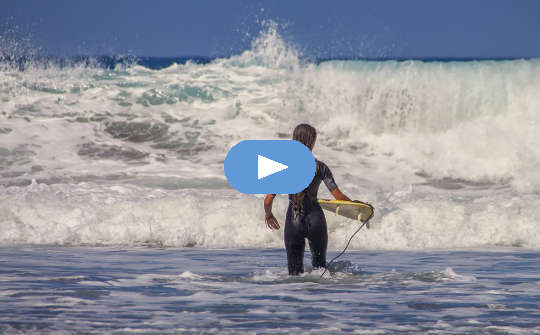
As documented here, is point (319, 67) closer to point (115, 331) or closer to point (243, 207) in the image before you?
point (243, 207)

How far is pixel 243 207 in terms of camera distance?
38.8ft

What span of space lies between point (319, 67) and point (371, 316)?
58.2ft

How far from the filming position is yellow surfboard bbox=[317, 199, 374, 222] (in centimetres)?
651

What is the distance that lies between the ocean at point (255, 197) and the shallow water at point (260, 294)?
3 centimetres

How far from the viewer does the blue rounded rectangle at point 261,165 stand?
229 inches

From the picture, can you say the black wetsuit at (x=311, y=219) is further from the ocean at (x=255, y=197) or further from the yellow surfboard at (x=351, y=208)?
the ocean at (x=255, y=197)

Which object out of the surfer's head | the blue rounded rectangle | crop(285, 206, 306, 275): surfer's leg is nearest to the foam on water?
crop(285, 206, 306, 275): surfer's leg

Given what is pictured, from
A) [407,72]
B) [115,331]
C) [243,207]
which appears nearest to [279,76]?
[407,72]

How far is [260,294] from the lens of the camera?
22.6 ft

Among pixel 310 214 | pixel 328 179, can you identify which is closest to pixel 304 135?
pixel 328 179

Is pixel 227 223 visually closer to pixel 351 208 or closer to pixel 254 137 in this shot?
pixel 351 208

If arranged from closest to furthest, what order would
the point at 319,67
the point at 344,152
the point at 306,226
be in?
the point at 306,226
the point at 344,152
the point at 319,67

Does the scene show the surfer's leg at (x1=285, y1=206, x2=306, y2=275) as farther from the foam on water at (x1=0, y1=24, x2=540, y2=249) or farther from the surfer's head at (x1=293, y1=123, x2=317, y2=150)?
the foam on water at (x1=0, y1=24, x2=540, y2=249)

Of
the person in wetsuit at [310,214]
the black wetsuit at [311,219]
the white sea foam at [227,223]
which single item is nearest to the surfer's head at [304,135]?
the person in wetsuit at [310,214]
